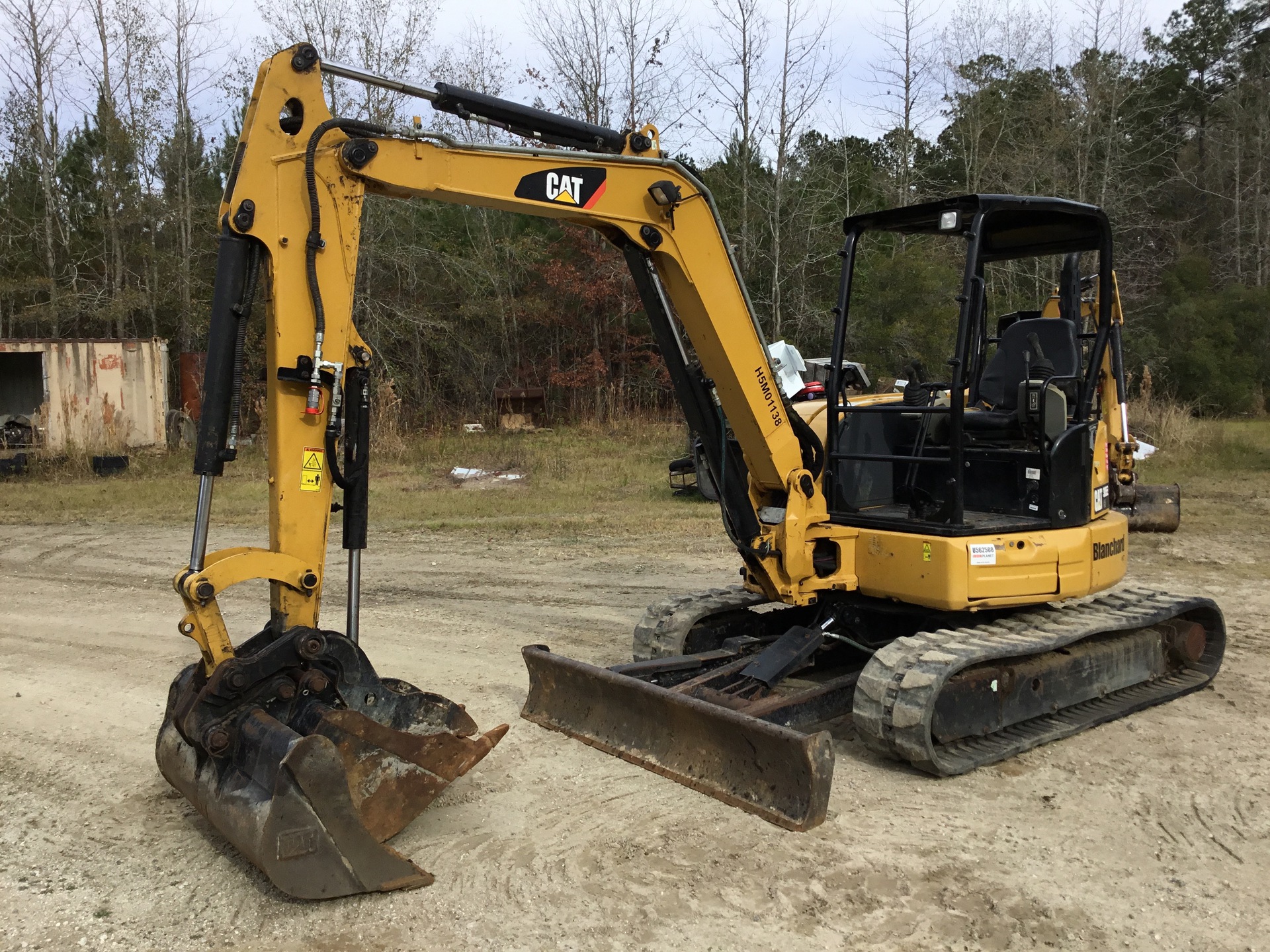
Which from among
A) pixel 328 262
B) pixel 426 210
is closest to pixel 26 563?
pixel 328 262

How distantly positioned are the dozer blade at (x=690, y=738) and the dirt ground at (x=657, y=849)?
0.10 meters

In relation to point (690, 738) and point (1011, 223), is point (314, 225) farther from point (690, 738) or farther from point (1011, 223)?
point (1011, 223)

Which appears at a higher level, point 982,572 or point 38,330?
point 38,330

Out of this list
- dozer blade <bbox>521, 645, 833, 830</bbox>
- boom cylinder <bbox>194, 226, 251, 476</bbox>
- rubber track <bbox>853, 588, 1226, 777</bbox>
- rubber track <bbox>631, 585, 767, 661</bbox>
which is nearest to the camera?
boom cylinder <bbox>194, 226, 251, 476</bbox>

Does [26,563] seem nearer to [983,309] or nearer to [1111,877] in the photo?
[983,309]

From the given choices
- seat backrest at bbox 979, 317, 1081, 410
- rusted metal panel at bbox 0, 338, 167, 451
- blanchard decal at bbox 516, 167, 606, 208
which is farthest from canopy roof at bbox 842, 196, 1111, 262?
rusted metal panel at bbox 0, 338, 167, 451

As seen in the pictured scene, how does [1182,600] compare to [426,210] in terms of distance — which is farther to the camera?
[426,210]

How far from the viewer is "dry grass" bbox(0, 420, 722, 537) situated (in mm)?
12352

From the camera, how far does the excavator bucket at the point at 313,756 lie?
353 cm

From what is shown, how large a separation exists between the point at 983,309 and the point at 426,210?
22834 millimetres

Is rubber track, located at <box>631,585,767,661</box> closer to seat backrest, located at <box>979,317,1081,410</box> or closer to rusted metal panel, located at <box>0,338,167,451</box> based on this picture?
seat backrest, located at <box>979,317,1081,410</box>

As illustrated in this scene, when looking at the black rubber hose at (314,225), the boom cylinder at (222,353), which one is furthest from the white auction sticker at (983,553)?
the boom cylinder at (222,353)

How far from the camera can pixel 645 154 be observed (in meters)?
→ 5.04

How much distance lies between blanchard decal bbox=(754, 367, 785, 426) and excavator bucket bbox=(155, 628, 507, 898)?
217 centimetres
